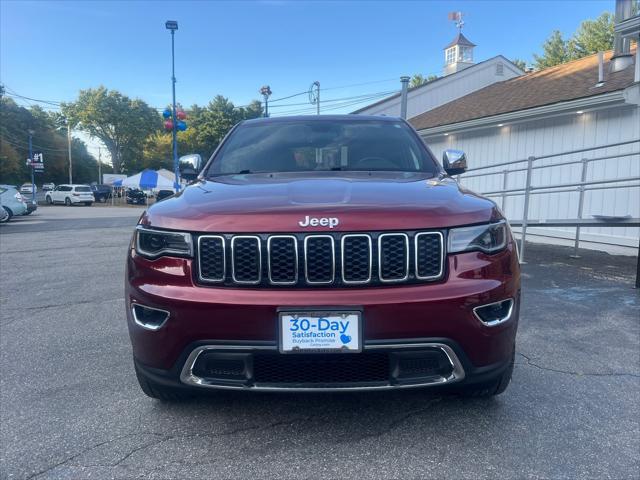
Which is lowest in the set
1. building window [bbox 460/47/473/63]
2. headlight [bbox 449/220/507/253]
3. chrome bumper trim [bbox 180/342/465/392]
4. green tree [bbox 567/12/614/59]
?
chrome bumper trim [bbox 180/342/465/392]

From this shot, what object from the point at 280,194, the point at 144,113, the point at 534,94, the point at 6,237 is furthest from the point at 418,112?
the point at 144,113

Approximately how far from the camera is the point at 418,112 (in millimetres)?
18656

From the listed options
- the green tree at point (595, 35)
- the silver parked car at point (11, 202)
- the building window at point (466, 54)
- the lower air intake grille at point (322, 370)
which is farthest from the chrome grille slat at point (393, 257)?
the green tree at point (595, 35)

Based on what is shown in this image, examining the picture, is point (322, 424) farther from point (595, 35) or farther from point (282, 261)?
point (595, 35)

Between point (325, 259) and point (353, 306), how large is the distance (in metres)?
0.24

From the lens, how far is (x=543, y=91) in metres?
11.4

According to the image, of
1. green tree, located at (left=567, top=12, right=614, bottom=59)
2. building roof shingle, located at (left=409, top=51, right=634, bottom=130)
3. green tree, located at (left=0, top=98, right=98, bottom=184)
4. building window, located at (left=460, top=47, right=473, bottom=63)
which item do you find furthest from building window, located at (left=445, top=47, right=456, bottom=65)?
green tree, located at (left=0, top=98, right=98, bottom=184)

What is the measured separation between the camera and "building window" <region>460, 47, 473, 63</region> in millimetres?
21250

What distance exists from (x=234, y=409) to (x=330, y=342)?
3.01 feet

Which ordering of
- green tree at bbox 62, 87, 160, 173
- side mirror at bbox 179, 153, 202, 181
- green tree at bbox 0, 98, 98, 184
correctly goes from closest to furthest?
side mirror at bbox 179, 153, 202, 181
green tree at bbox 0, 98, 98, 184
green tree at bbox 62, 87, 160, 173

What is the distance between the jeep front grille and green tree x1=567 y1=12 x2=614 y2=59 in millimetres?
38991

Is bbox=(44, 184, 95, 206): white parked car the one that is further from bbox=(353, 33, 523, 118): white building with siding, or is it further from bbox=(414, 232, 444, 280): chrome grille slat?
bbox=(414, 232, 444, 280): chrome grille slat

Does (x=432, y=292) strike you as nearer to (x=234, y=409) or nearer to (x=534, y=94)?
(x=234, y=409)

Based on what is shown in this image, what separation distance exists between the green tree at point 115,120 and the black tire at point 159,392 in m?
71.9
